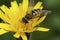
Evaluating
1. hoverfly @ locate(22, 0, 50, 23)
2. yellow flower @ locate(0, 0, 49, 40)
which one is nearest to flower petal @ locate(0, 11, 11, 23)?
yellow flower @ locate(0, 0, 49, 40)

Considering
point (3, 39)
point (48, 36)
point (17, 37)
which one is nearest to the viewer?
point (17, 37)

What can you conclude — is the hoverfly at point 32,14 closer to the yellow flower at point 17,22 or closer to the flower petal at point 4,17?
the yellow flower at point 17,22

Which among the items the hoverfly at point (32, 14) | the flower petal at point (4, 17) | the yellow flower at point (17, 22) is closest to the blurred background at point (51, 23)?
the yellow flower at point (17, 22)

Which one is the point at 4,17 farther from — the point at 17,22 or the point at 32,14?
the point at 32,14

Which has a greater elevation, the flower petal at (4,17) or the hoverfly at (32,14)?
the flower petal at (4,17)

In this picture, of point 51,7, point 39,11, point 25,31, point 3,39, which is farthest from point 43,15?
point 51,7

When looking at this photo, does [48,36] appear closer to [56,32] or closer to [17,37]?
Answer: [56,32]

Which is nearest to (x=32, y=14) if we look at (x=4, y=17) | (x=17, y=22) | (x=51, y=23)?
(x=17, y=22)

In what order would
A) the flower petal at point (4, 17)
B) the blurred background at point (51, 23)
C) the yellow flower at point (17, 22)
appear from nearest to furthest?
the yellow flower at point (17, 22), the flower petal at point (4, 17), the blurred background at point (51, 23)
